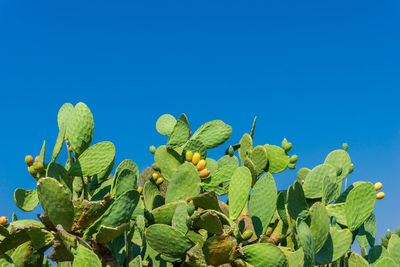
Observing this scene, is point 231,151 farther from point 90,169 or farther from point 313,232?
point 90,169

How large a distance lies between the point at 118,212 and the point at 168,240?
0.23 meters

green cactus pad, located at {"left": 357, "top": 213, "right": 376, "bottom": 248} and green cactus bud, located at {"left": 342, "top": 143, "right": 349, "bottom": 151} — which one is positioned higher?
green cactus bud, located at {"left": 342, "top": 143, "right": 349, "bottom": 151}

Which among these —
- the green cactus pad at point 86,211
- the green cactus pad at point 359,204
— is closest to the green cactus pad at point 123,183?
the green cactus pad at point 86,211

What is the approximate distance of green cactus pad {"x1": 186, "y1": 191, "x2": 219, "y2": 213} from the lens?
1.72 metres

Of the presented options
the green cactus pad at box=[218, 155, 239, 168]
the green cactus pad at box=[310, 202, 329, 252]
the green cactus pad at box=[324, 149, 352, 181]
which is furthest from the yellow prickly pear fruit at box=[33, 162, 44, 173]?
the green cactus pad at box=[324, 149, 352, 181]

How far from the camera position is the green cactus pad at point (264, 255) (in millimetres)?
1749

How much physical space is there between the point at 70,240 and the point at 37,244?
19cm

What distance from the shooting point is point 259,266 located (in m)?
1.76

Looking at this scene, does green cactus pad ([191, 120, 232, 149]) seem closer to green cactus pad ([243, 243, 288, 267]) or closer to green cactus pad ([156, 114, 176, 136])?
Answer: green cactus pad ([156, 114, 176, 136])

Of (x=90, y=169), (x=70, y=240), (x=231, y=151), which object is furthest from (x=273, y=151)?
(x=70, y=240)

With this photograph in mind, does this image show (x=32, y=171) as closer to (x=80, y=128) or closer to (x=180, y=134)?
(x=80, y=128)

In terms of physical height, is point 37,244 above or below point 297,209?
below

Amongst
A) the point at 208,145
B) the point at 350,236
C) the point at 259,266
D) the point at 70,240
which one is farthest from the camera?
the point at 208,145

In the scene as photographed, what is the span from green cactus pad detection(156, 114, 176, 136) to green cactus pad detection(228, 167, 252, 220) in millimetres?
902
